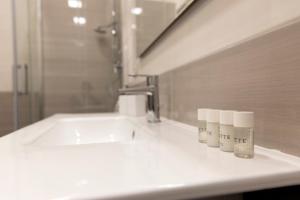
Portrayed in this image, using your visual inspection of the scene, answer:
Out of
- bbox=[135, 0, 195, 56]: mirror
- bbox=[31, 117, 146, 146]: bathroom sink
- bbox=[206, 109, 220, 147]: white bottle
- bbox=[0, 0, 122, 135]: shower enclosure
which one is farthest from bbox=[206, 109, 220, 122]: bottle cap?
bbox=[0, 0, 122, 135]: shower enclosure

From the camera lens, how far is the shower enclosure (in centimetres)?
173

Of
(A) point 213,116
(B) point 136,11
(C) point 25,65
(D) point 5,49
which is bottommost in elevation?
(A) point 213,116

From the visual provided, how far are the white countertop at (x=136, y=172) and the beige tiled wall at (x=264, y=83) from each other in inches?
1.7

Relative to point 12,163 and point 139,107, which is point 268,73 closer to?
point 12,163

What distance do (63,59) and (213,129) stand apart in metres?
1.69

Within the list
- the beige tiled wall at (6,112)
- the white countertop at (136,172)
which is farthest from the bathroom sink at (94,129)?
the beige tiled wall at (6,112)

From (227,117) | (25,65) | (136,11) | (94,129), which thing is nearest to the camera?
(227,117)

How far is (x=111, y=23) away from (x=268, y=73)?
1743 mm

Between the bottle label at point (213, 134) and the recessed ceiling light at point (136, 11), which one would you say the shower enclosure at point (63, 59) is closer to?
the recessed ceiling light at point (136, 11)

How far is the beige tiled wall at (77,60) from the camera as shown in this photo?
1.86 meters

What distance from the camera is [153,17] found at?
44.7 inches

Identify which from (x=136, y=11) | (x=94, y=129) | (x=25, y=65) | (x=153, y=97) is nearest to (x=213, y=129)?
(x=153, y=97)

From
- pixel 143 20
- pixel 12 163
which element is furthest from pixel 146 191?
pixel 143 20

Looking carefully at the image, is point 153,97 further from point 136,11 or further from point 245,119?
point 136,11
